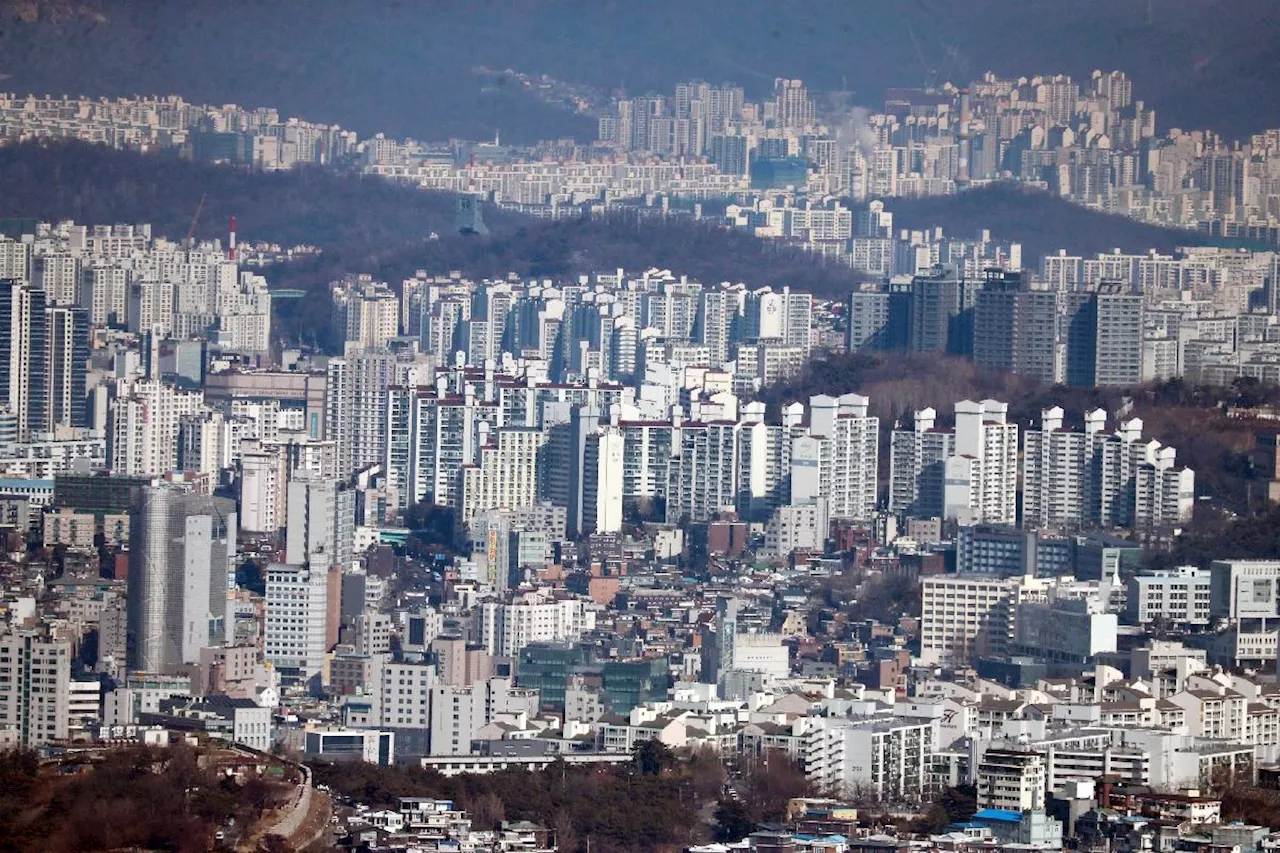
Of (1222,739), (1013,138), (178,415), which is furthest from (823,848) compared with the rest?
(1013,138)

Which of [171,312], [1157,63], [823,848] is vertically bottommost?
[823,848]

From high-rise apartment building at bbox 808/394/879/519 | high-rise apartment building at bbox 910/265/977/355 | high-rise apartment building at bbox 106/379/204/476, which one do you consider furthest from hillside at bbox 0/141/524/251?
high-rise apartment building at bbox 808/394/879/519

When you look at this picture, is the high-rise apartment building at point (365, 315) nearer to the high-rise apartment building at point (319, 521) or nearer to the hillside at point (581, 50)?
the hillside at point (581, 50)

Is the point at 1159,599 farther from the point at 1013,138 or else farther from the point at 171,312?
the point at 1013,138

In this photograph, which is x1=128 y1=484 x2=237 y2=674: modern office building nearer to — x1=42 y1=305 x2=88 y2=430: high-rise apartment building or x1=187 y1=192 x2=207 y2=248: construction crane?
x1=42 y1=305 x2=88 y2=430: high-rise apartment building

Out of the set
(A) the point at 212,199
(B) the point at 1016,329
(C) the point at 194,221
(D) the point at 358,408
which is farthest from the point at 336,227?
(D) the point at 358,408

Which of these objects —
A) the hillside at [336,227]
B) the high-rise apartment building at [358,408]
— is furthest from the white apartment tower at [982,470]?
the hillside at [336,227]

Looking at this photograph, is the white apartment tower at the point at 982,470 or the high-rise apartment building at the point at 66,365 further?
the high-rise apartment building at the point at 66,365
